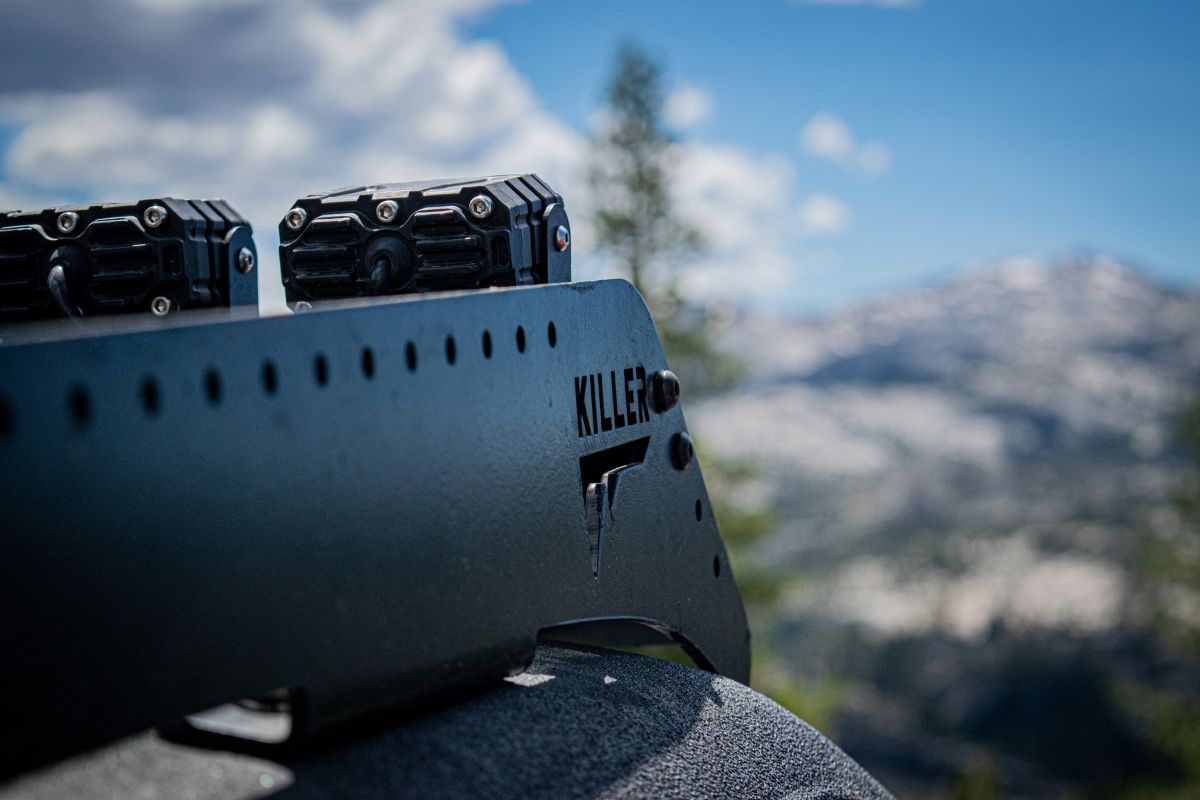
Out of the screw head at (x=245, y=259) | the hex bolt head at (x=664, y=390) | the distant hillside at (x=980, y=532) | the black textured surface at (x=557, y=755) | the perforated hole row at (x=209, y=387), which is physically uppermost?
the screw head at (x=245, y=259)

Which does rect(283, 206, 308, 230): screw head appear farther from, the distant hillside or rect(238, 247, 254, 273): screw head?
the distant hillside

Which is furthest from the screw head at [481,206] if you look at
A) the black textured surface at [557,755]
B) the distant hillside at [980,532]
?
the distant hillside at [980,532]

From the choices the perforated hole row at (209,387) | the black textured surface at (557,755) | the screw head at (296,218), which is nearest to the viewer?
the perforated hole row at (209,387)

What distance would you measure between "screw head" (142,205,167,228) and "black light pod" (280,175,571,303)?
239mm

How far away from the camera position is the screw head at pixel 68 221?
2516 mm

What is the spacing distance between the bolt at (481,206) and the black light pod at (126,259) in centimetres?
56

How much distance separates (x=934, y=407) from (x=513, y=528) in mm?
183663

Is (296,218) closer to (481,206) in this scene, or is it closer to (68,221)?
(481,206)

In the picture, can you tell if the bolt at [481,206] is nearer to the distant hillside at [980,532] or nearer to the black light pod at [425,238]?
the black light pod at [425,238]

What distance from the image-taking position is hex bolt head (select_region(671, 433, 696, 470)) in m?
2.25

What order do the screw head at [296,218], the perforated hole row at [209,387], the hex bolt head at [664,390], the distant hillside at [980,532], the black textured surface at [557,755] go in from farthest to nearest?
the distant hillside at [980,532]
the screw head at [296,218]
the hex bolt head at [664,390]
the black textured surface at [557,755]
the perforated hole row at [209,387]

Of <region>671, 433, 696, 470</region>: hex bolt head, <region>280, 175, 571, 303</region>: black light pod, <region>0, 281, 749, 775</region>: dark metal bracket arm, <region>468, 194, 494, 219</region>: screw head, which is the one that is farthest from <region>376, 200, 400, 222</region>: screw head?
<region>671, 433, 696, 470</region>: hex bolt head

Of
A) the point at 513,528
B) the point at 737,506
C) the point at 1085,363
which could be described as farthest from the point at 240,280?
the point at 1085,363

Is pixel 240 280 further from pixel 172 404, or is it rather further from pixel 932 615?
pixel 932 615
